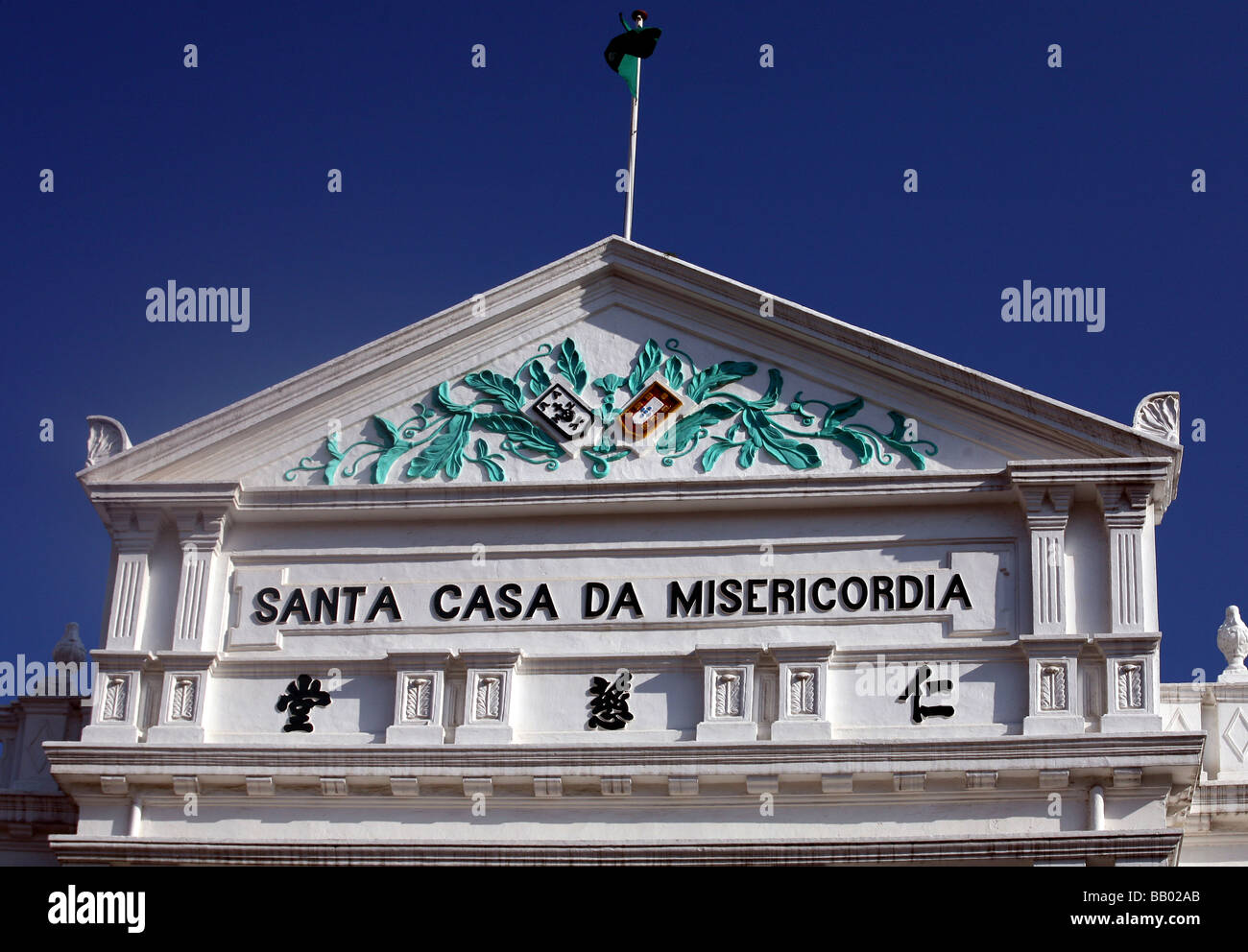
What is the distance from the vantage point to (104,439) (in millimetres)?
23109

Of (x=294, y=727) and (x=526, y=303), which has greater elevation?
(x=526, y=303)

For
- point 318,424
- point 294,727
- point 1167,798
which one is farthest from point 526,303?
point 1167,798

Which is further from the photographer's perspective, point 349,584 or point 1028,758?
point 349,584

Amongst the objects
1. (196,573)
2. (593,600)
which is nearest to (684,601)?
(593,600)

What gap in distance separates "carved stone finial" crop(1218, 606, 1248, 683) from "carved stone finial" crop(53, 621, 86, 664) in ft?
38.0

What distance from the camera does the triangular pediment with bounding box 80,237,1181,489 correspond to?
22.3 metres

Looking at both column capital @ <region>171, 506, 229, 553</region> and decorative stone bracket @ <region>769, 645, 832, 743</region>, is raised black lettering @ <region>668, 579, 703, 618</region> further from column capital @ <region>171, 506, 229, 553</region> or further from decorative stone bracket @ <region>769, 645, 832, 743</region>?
column capital @ <region>171, 506, 229, 553</region>

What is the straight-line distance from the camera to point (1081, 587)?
2138 centimetres

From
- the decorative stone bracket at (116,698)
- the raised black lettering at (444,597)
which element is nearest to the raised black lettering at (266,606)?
the decorative stone bracket at (116,698)

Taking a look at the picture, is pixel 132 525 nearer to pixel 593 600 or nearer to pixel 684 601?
pixel 593 600

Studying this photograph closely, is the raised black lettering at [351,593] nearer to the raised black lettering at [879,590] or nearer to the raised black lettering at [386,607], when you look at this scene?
the raised black lettering at [386,607]

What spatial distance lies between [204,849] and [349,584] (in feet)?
9.85
